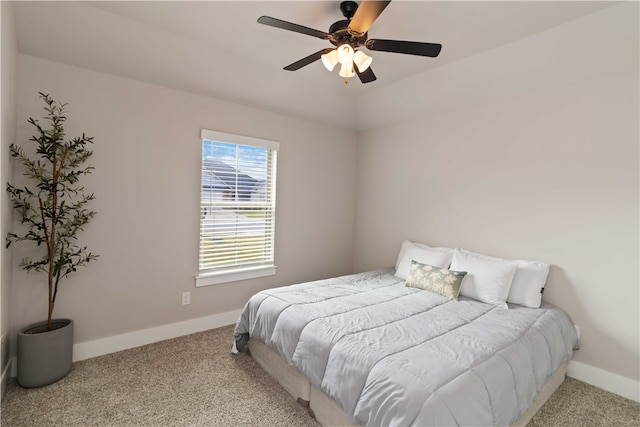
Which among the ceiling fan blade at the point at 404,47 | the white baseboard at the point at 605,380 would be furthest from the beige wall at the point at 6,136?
the white baseboard at the point at 605,380

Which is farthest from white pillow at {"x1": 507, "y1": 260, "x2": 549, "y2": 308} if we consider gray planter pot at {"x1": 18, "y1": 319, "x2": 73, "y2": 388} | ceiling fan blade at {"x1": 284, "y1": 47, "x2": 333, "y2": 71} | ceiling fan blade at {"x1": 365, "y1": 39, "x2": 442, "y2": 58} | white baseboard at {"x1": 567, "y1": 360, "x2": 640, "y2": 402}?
gray planter pot at {"x1": 18, "y1": 319, "x2": 73, "y2": 388}

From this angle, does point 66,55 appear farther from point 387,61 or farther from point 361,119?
point 361,119

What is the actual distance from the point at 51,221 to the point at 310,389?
2374 mm

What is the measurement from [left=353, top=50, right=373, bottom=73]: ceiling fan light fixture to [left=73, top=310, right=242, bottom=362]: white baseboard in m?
2.70

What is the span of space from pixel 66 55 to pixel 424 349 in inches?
131

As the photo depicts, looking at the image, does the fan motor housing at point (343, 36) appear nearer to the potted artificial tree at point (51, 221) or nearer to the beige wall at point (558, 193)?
the beige wall at point (558, 193)

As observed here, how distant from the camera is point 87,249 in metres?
2.59

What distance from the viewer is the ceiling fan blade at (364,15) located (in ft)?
4.99

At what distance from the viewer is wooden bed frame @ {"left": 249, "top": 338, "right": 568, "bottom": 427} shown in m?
1.83

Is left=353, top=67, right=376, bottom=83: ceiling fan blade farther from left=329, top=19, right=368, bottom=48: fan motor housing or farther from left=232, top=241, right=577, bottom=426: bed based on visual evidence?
left=232, top=241, right=577, bottom=426: bed

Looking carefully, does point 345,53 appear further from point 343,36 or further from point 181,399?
point 181,399

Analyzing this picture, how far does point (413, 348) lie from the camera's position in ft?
5.80

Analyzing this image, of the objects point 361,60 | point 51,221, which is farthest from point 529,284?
point 51,221

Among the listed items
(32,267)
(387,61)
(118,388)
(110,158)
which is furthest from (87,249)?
(387,61)
